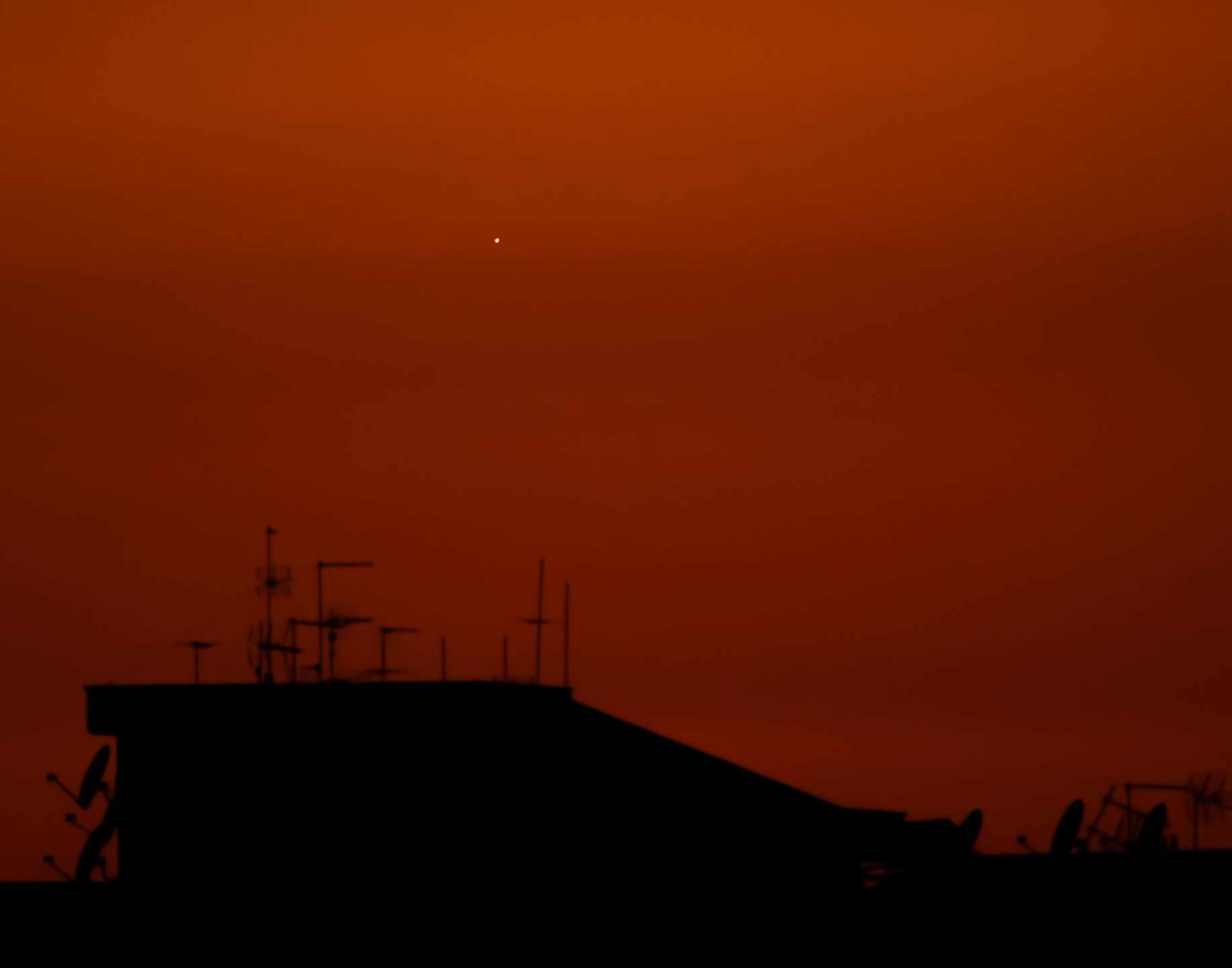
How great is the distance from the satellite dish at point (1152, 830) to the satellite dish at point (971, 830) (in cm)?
91

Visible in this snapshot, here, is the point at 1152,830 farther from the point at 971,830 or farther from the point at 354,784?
the point at 354,784

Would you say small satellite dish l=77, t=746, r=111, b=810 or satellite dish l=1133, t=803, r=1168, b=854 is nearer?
small satellite dish l=77, t=746, r=111, b=810

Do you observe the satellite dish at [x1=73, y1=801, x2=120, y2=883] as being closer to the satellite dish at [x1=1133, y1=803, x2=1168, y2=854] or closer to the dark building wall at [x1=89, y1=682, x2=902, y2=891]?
the dark building wall at [x1=89, y1=682, x2=902, y2=891]

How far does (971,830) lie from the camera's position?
911 centimetres

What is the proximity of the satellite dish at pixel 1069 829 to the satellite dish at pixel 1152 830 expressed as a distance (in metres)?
0.36

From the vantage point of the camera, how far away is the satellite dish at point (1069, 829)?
29.9ft

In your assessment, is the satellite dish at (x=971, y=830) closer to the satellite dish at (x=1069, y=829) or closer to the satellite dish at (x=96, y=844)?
the satellite dish at (x=1069, y=829)

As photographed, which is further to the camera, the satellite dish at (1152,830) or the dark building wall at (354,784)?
the satellite dish at (1152,830)

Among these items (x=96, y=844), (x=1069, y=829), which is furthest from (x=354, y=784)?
(x=1069, y=829)

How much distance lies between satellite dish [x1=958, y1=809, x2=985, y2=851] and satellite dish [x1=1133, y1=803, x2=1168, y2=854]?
907 mm

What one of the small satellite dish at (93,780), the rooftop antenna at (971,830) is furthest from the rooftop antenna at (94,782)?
the rooftop antenna at (971,830)

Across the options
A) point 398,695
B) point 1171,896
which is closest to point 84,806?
point 398,695

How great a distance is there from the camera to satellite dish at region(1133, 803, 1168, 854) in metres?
8.93

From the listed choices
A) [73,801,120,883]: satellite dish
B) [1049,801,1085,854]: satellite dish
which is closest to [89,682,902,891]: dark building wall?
[73,801,120,883]: satellite dish
